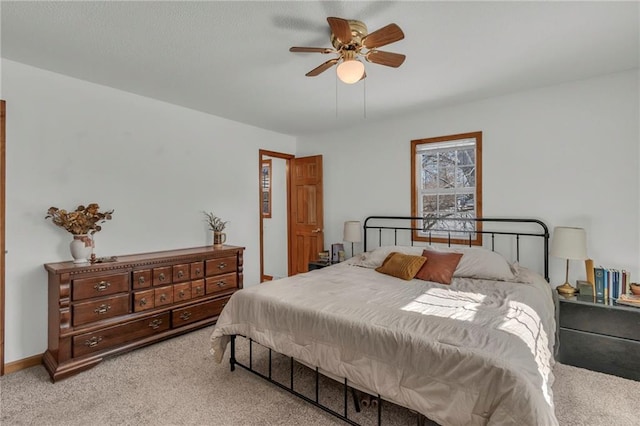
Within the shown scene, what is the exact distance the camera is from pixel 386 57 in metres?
2.16

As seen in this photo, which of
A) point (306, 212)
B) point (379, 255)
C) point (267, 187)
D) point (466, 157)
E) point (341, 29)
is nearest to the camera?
point (341, 29)

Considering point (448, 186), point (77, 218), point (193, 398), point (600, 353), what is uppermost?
point (448, 186)

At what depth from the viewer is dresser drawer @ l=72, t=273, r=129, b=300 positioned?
2650 millimetres

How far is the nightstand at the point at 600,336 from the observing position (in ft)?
8.03

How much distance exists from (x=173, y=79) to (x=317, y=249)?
3.08m

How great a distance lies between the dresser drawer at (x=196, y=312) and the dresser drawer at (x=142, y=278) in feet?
1.41

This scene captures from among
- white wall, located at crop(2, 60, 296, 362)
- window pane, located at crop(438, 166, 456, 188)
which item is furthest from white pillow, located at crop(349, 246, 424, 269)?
white wall, located at crop(2, 60, 296, 362)

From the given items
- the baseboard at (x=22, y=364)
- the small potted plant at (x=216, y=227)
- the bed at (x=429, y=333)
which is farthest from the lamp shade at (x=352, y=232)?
the baseboard at (x=22, y=364)

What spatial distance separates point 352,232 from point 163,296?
2412 millimetres

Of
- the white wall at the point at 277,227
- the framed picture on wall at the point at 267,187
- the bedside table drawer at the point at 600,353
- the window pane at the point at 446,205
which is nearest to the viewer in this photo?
the bedside table drawer at the point at 600,353

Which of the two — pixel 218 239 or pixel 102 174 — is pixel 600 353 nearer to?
pixel 218 239

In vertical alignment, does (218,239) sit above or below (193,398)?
above

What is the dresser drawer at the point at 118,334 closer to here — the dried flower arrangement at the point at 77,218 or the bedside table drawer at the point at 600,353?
the dried flower arrangement at the point at 77,218

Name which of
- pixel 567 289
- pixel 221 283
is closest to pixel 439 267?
pixel 567 289
